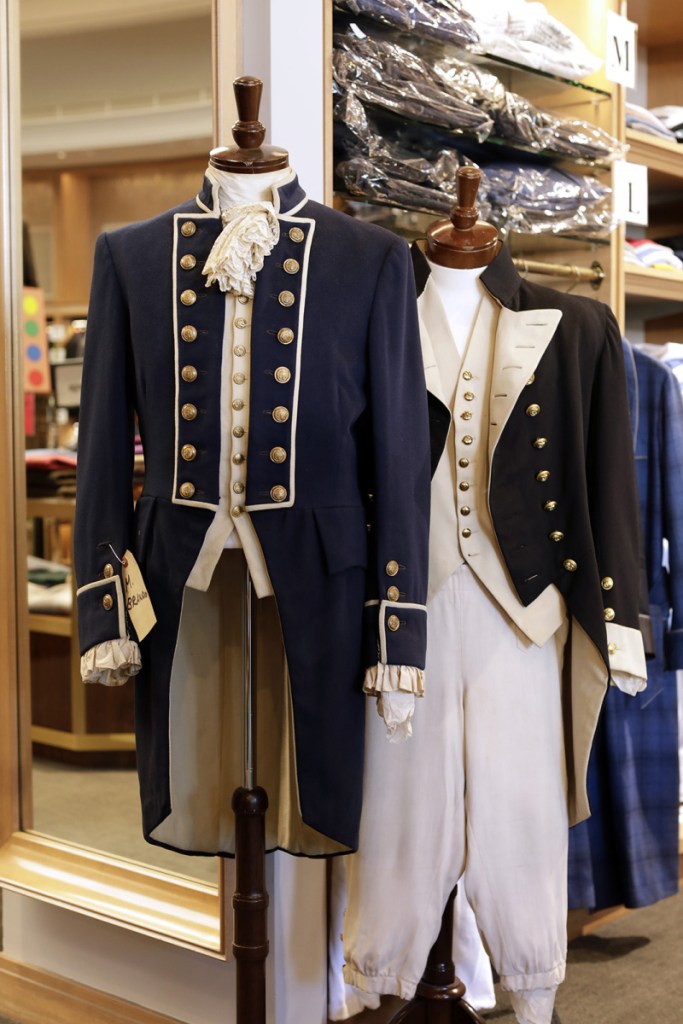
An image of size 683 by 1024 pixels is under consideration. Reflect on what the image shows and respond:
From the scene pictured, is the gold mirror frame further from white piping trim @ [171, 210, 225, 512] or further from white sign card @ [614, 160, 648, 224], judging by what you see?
white sign card @ [614, 160, 648, 224]

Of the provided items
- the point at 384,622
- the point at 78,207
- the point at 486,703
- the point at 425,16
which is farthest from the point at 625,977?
the point at 78,207

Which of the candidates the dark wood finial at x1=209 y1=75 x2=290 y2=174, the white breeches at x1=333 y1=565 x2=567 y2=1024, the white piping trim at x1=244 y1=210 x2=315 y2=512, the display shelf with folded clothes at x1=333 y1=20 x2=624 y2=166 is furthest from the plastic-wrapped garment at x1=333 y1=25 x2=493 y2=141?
the white breeches at x1=333 y1=565 x2=567 y2=1024

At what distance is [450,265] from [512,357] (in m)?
0.19

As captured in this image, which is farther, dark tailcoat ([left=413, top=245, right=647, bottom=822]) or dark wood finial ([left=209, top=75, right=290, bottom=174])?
dark tailcoat ([left=413, top=245, right=647, bottom=822])

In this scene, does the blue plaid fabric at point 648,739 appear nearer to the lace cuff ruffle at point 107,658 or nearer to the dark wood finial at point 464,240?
the dark wood finial at point 464,240

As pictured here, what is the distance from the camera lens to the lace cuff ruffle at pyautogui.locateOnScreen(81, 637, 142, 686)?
5.33ft

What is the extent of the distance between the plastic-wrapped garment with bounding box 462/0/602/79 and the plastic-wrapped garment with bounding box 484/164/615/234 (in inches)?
8.8

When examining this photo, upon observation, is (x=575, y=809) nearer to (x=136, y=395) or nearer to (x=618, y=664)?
(x=618, y=664)

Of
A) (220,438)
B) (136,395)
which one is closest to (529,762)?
(220,438)

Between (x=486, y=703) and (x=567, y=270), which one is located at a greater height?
(x=567, y=270)

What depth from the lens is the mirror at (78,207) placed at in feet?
8.61

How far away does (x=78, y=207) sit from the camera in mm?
3951

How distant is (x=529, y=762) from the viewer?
6.03 ft

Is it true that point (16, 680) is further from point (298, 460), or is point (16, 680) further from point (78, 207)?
point (78, 207)
